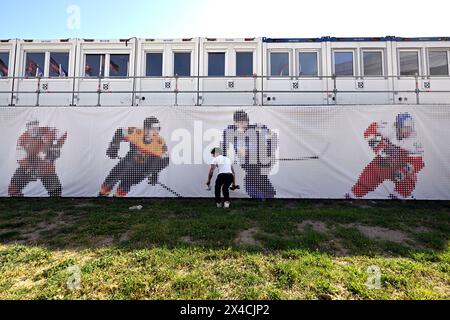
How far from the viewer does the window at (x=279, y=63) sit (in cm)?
1088

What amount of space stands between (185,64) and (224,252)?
8.51 metres

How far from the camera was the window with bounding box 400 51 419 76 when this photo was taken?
10586 mm

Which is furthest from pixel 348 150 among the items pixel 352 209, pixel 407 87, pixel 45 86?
pixel 45 86

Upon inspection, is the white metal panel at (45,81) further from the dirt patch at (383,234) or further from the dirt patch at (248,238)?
the dirt patch at (383,234)

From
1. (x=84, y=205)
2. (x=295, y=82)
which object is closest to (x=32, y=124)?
(x=84, y=205)

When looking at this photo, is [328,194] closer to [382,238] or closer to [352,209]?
[352,209]

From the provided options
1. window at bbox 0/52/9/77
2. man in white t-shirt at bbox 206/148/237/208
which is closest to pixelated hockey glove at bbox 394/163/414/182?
man in white t-shirt at bbox 206/148/237/208

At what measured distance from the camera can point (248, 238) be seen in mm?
5000

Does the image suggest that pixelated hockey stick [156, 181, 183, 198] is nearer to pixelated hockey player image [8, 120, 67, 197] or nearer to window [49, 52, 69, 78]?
pixelated hockey player image [8, 120, 67, 197]

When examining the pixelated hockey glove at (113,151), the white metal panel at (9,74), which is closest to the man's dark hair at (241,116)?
the pixelated hockey glove at (113,151)

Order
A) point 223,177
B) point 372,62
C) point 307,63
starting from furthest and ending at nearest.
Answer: point 307,63, point 372,62, point 223,177

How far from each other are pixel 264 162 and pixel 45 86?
28.2ft

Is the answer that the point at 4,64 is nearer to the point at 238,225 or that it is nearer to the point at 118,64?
the point at 118,64

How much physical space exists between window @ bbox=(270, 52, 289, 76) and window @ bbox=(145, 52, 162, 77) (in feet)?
14.2
